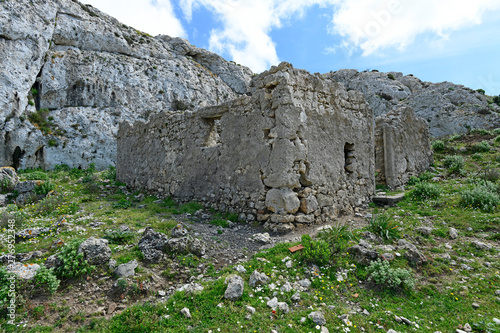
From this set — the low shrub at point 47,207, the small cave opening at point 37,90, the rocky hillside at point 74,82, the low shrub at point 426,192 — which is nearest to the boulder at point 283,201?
the low shrub at point 426,192

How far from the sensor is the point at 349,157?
839cm

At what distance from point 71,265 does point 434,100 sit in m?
34.4

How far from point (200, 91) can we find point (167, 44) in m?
7.92

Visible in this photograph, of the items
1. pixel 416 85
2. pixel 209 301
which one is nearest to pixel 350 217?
Result: pixel 209 301

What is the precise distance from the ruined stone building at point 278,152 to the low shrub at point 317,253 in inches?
57.8

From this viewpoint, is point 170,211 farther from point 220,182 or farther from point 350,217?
point 350,217

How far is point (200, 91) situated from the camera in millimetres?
29688

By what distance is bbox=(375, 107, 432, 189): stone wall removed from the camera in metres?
10.4

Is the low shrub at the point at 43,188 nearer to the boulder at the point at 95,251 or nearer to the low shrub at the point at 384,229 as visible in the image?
the boulder at the point at 95,251

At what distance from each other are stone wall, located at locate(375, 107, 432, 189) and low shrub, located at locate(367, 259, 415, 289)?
283 inches

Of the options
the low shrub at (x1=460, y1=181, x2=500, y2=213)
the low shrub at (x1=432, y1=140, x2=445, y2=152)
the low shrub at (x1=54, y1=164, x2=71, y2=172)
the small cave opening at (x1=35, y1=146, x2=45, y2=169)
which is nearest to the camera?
the low shrub at (x1=460, y1=181, x2=500, y2=213)

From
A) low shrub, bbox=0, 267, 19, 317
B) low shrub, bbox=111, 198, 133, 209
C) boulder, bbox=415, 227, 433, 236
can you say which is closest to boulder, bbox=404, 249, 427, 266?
boulder, bbox=415, 227, 433, 236

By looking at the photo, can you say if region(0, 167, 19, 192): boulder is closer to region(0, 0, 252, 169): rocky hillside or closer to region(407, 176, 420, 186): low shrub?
region(0, 0, 252, 169): rocky hillside

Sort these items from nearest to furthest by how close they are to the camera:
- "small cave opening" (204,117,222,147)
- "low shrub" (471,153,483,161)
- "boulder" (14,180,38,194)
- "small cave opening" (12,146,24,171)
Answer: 1. "small cave opening" (204,117,222,147)
2. "boulder" (14,180,38,194)
3. "low shrub" (471,153,483,161)
4. "small cave opening" (12,146,24,171)
